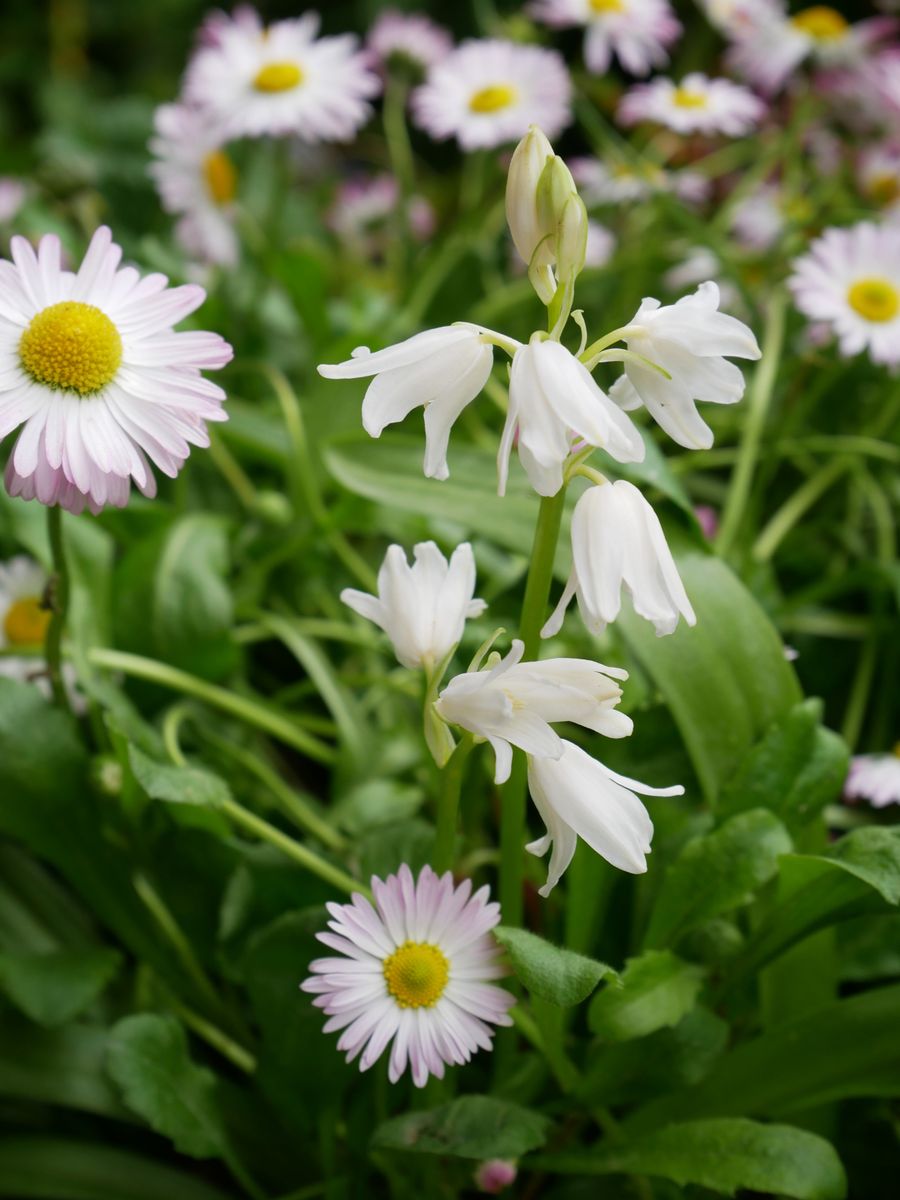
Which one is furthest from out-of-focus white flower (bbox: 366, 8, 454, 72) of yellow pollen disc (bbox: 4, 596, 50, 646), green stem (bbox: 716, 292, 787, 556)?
yellow pollen disc (bbox: 4, 596, 50, 646)

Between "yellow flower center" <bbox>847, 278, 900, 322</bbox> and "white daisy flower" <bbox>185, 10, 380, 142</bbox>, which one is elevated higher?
"white daisy flower" <bbox>185, 10, 380, 142</bbox>

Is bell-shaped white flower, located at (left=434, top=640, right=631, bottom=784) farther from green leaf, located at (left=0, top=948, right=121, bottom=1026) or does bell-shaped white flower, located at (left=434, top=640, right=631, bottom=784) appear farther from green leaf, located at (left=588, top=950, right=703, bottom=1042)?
green leaf, located at (left=0, top=948, right=121, bottom=1026)

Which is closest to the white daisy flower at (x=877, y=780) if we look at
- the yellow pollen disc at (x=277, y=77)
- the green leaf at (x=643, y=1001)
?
the green leaf at (x=643, y=1001)

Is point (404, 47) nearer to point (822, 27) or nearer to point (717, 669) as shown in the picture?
point (822, 27)

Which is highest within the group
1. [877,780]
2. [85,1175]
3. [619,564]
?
[619,564]

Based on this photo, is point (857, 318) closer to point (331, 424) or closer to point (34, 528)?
point (331, 424)

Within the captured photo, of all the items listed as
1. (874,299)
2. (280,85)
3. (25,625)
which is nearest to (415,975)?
(25,625)

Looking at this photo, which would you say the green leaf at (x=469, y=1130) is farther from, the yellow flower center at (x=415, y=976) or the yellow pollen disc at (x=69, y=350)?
the yellow pollen disc at (x=69, y=350)
